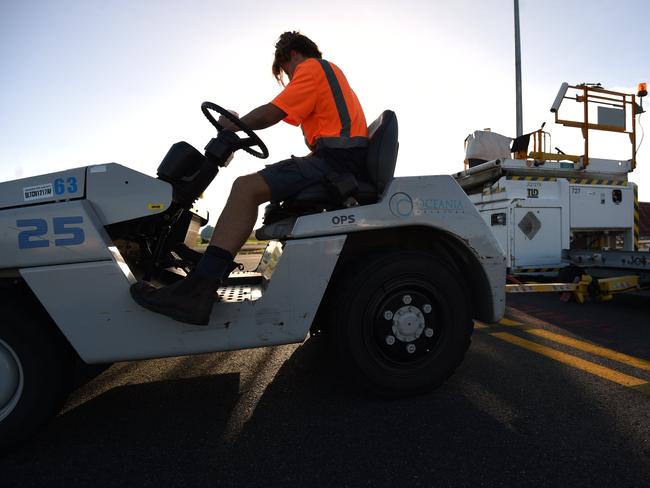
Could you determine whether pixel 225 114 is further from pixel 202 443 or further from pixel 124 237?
pixel 202 443

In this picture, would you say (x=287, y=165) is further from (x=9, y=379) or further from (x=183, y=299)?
(x=9, y=379)

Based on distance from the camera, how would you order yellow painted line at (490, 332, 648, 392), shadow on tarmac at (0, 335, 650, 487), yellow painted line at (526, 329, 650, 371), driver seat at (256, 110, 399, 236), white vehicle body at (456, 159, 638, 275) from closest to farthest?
shadow on tarmac at (0, 335, 650, 487) → driver seat at (256, 110, 399, 236) → yellow painted line at (490, 332, 648, 392) → yellow painted line at (526, 329, 650, 371) → white vehicle body at (456, 159, 638, 275)

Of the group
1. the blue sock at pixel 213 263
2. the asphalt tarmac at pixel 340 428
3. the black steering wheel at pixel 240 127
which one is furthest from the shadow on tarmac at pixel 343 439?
the black steering wheel at pixel 240 127

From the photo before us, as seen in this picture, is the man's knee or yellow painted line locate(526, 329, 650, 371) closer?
the man's knee

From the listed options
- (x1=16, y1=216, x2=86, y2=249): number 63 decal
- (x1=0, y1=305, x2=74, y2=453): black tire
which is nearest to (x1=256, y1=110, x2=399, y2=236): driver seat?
(x1=16, y1=216, x2=86, y2=249): number 63 decal

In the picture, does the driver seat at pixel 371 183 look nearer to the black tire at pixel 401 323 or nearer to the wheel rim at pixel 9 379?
the black tire at pixel 401 323

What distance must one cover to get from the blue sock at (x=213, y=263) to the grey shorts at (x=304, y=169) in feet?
1.33

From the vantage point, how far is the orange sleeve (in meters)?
2.15

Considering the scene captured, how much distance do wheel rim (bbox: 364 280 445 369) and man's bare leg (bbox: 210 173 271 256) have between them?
78cm

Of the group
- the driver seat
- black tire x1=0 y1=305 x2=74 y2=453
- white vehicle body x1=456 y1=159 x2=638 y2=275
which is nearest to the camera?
black tire x1=0 y1=305 x2=74 y2=453

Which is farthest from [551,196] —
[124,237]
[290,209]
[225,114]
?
[124,237]

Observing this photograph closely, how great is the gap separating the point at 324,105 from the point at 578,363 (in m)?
2.44

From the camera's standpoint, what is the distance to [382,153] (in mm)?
2242

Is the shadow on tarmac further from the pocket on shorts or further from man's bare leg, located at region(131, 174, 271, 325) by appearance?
the pocket on shorts
